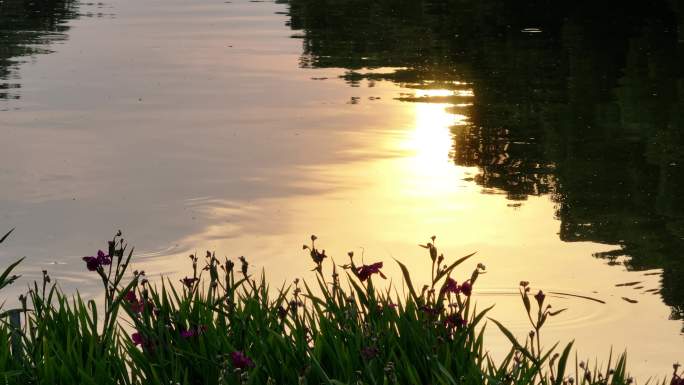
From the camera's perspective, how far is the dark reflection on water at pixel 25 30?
1850cm

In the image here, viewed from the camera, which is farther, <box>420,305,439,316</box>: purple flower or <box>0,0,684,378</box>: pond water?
<box>0,0,684,378</box>: pond water

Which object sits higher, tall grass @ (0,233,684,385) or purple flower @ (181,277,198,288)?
purple flower @ (181,277,198,288)

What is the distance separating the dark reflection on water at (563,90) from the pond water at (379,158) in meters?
0.04

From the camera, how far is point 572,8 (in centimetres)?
2723

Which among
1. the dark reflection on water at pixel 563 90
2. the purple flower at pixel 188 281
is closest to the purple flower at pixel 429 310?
the purple flower at pixel 188 281

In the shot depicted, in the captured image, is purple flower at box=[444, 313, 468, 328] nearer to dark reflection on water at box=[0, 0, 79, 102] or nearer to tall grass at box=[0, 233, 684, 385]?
tall grass at box=[0, 233, 684, 385]

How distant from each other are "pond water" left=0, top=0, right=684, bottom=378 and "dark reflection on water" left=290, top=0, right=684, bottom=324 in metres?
0.04

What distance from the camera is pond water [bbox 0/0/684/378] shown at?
345 inches

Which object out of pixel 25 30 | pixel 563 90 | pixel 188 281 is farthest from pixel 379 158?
pixel 25 30


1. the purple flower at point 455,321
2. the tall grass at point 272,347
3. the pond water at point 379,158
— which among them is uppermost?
the purple flower at point 455,321

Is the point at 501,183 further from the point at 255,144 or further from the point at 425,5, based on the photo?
the point at 425,5

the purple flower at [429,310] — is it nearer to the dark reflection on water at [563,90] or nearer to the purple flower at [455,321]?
the purple flower at [455,321]

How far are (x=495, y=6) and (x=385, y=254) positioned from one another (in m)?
19.9

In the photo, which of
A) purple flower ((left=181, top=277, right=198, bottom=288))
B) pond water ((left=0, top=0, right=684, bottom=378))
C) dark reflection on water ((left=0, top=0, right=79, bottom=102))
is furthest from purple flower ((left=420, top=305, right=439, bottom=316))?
dark reflection on water ((left=0, top=0, right=79, bottom=102))
